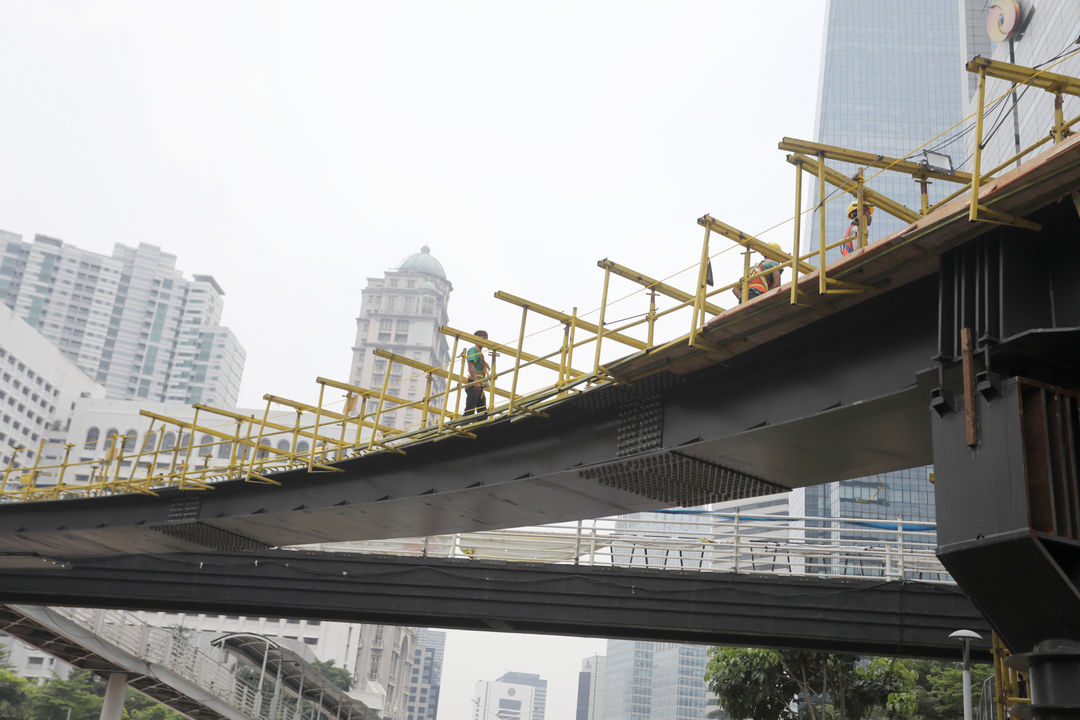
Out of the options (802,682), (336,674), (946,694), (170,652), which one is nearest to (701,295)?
(802,682)

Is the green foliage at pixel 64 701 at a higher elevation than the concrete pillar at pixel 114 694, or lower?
lower

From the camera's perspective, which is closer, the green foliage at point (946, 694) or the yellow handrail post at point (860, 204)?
the yellow handrail post at point (860, 204)

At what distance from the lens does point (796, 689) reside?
2198 centimetres

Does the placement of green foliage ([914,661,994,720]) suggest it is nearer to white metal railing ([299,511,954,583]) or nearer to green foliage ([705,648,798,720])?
green foliage ([705,648,798,720])

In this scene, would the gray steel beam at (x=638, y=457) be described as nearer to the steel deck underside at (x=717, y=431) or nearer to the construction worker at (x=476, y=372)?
the steel deck underside at (x=717, y=431)

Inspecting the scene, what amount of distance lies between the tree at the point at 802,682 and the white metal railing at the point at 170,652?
57.5ft

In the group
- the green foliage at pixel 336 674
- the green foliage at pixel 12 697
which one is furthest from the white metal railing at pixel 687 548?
the green foliage at pixel 336 674

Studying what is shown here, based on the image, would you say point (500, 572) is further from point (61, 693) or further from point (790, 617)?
point (61, 693)

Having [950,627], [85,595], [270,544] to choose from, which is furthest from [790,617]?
[85,595]

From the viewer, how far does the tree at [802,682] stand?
21.1 meters

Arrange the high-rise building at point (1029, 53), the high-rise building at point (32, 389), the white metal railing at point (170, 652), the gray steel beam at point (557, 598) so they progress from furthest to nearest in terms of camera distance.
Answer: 1. the high-rise building at point (32, 389)
2. the high-rise building at point (1029, 53)
3. the white metal railing at point (170, 652)
4. the gray steel beam at point (557, 598)

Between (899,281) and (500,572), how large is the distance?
1194 centimetres

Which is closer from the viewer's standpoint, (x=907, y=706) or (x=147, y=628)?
(x=907, y=706)

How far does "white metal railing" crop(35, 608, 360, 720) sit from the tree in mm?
17519
